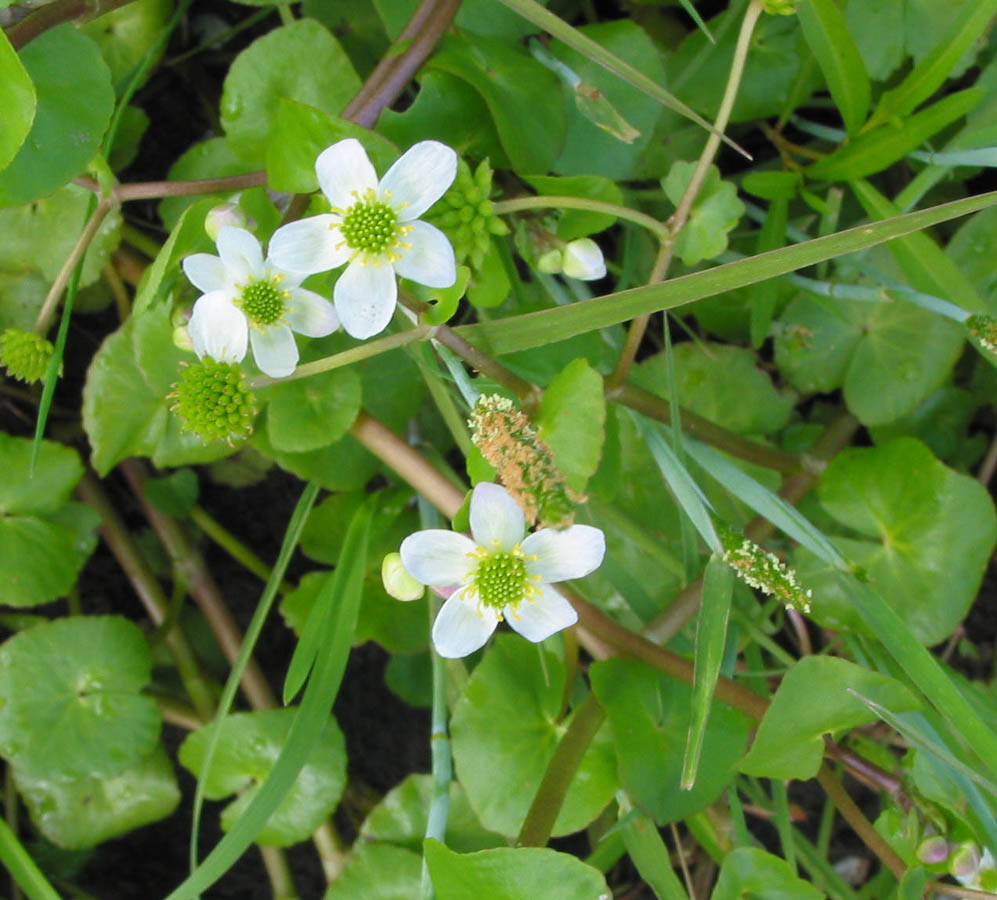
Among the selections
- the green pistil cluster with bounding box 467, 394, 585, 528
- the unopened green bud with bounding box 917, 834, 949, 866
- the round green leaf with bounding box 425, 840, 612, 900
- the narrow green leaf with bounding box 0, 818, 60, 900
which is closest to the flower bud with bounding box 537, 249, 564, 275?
the green pistil cluster with bounding box 467, 394, 585, 528

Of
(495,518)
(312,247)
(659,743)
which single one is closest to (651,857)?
(659,743)

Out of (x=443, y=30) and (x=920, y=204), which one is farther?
(x=920, y=204)

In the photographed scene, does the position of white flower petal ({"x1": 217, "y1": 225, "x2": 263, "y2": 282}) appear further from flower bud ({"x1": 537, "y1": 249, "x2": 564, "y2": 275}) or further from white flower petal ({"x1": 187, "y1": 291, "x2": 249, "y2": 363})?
flower bud ({"x1": 537, "y1": 249, "x2": 564, "y2": 275})

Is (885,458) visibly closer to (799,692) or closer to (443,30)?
(799,692)

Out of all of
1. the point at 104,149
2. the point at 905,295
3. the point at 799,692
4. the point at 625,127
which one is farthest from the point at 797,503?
the point at 104,149

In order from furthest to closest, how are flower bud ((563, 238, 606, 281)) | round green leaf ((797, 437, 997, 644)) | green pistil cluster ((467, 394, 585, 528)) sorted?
round green leaf ((797, 437, 997, 644)) < flower bud ((563, 238, 606, 281)) < green pistil cluster ((467, 394, 585, 528))

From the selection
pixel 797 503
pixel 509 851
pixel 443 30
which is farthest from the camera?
pixel 797 503

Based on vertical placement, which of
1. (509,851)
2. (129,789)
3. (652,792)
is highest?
(509,851)

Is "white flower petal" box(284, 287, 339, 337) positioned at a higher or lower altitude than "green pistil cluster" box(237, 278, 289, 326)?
lower
